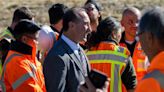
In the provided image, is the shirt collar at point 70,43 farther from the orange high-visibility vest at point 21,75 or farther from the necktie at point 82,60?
the orange high-visibility vest at point 21,75

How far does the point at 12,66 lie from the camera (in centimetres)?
585

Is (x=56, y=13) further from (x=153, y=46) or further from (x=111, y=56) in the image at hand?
(x=153, y=46)

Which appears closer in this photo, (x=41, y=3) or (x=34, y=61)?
(x=34, y=61)

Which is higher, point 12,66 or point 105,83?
point 105,83

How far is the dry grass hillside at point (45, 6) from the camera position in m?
25.6

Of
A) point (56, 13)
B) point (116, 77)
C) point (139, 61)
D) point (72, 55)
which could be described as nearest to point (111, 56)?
point (116, 77)

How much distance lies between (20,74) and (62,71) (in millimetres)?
437

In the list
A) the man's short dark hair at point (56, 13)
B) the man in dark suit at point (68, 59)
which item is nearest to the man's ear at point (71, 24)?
the man in dark suit at point (68, 59)

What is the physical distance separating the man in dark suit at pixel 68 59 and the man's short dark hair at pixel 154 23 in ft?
5.40

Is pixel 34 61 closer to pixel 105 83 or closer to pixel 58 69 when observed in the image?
pixel 58 69

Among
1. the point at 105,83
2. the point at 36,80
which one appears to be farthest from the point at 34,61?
the point at 105,83

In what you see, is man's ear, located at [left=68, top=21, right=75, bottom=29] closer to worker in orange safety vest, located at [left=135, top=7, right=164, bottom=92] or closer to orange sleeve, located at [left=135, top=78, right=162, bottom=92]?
worker in orange safety vest, located at [left=135, top=7, right=164, bottom=92]

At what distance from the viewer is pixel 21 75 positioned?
584cm

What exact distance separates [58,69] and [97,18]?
256 centimetres
